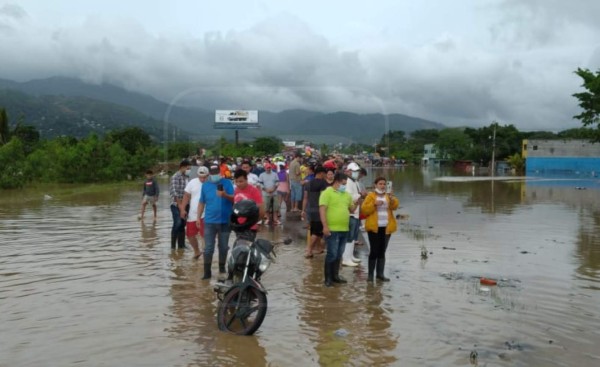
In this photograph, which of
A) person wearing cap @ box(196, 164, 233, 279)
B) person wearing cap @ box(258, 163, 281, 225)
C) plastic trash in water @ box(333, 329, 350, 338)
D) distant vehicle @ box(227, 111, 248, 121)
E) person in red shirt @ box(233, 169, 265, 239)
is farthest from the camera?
distant vehicle @ box(227, 111, 248, 121)

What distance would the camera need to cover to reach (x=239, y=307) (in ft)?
18.6

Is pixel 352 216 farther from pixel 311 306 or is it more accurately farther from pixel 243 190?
pixel 311 306

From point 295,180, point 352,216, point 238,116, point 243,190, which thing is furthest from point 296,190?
point 238,116

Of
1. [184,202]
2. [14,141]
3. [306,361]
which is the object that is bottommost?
[306,361]

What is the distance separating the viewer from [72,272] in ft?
→ 28.3

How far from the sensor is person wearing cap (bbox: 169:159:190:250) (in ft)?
33.6

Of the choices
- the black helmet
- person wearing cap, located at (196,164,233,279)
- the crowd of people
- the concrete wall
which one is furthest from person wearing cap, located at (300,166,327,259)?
the concrete wall

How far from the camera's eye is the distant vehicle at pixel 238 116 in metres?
80.8

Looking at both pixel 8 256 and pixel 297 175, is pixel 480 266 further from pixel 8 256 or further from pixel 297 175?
pixel 8 256

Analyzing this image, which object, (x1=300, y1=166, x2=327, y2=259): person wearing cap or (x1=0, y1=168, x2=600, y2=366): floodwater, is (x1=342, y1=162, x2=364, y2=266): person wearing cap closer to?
(x1=0, y1=168, x2=600, y2=366): floodwater

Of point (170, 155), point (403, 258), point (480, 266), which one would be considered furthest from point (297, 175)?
point (170, 155)

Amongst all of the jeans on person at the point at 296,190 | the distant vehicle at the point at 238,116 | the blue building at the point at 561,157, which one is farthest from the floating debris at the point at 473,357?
the distant vehicle at the point at 238,116

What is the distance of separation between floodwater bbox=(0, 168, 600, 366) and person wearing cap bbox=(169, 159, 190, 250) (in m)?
0.33

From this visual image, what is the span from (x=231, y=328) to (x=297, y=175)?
9.11m
